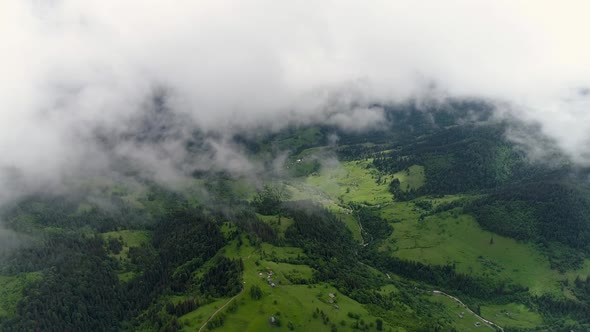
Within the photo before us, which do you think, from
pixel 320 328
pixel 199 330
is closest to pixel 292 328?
pixel 320 328

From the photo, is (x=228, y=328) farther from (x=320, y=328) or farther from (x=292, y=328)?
(x=320, y=328)

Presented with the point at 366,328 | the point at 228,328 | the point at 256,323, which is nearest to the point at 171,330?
the point at 228,328

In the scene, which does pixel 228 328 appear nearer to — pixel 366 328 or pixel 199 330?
pixel 199 330

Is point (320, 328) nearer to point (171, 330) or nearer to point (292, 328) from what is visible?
point (292, 328)

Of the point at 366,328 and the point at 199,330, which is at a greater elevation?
the point at 199,330

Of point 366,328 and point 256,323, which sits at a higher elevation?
point 256,323

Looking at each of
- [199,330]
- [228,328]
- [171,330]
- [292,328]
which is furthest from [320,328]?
[171,330]

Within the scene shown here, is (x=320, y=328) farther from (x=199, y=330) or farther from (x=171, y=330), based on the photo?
(x=171, y=330)
